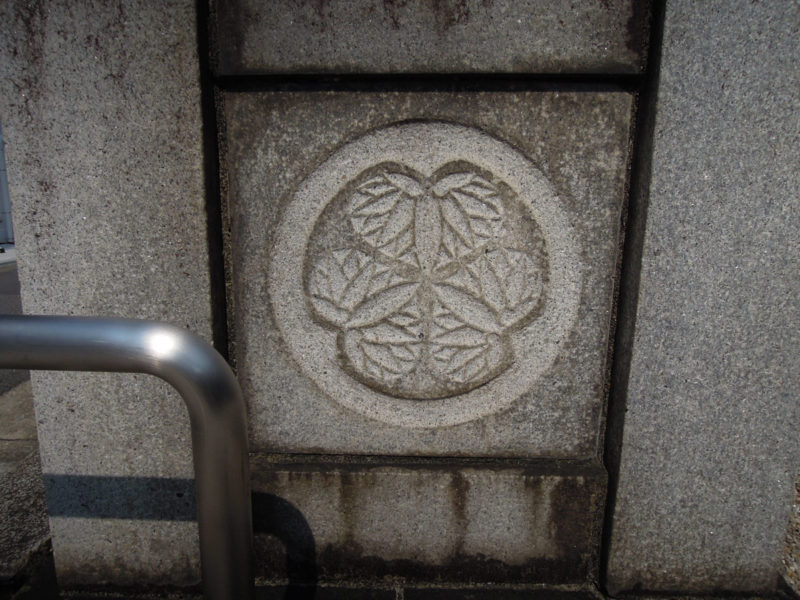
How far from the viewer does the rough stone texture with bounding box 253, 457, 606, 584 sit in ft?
6.84

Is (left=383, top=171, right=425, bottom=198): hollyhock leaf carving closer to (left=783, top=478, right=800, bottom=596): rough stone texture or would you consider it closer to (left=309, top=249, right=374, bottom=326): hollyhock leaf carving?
(left=309, top=249, right=374, bottom=326): hollyhock leaf carving

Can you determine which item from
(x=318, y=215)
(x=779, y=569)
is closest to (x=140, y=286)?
(x=318, y=215)

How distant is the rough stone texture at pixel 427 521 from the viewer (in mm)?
2086

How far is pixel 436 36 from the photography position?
179 cm

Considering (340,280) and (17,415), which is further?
(17,415)

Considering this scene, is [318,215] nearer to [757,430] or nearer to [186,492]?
[186,492]

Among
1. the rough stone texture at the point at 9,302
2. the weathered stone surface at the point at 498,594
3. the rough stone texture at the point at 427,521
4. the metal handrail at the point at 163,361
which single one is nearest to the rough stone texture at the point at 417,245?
the rough stone texture at the point at 427,521

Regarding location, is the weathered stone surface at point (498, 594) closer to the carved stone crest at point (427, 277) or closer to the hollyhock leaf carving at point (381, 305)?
the carved stone crest at point (427, 277)

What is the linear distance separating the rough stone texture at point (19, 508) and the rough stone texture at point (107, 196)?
26cm

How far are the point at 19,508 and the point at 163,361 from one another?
87.1 inches

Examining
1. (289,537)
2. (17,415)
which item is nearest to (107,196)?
(289,537)

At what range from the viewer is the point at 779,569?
2.09 m

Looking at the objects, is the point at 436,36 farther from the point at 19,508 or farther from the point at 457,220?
the point at 19,508

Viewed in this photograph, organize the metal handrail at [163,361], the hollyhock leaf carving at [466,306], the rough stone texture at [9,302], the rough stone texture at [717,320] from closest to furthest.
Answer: the metal handrail at [163,361] < the rough stone texture at [717,320] < the hollyhock leaf carving at [466,306] < the rough stone texture at [9,302]
